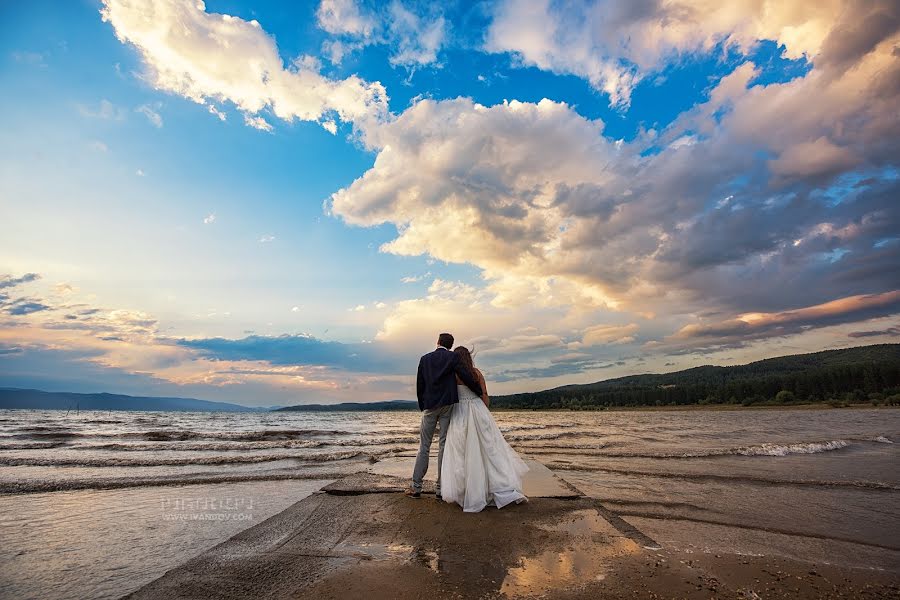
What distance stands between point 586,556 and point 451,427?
3192 mm

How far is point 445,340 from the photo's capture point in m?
7.95

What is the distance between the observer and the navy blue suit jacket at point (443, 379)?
7.38 m

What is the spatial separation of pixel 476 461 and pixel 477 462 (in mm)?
23

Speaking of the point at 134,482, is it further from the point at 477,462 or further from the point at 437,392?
the point at 477,462

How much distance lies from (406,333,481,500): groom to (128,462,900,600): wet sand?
130cm

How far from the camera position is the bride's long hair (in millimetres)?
7469

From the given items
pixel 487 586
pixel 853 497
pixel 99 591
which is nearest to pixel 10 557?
pixel 99 591

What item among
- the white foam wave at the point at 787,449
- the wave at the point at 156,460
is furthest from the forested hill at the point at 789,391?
the wave at the point at 156,460

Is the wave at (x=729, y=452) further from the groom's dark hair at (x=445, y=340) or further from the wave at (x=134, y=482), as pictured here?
the groom's dark hair at (x=445, y=340)

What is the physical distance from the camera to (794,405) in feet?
371

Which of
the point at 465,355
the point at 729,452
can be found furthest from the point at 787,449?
the point at 465,355

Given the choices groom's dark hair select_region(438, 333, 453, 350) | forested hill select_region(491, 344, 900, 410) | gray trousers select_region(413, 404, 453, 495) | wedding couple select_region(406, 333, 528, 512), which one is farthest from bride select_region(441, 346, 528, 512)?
forested hill select_region(491, 344, 900, 410)

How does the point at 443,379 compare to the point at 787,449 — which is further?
the point at 787,449

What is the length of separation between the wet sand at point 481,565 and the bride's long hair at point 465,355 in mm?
2360
